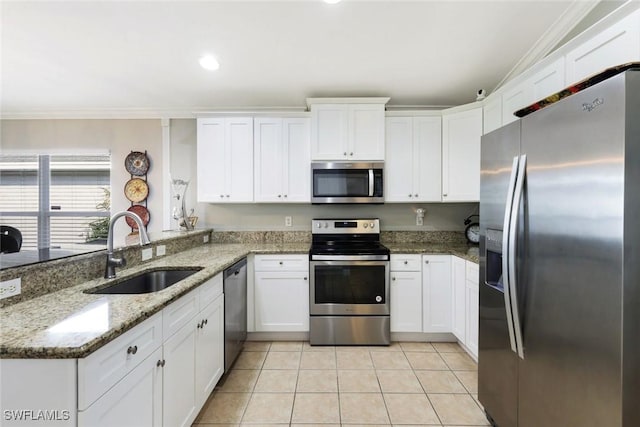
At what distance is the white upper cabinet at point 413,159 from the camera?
3096 millimetres

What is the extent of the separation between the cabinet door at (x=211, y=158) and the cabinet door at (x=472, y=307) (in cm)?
251

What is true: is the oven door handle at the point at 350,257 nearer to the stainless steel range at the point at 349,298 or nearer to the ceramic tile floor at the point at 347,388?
the stainless steel range at the point at 349,298

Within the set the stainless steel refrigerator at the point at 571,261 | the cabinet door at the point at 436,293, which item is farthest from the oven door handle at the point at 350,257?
the stainless steel refrigerator at the point at 571,261

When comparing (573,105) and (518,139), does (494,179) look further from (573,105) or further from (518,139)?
(573,105)

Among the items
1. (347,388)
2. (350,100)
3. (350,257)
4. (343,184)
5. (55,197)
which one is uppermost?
(350,100)

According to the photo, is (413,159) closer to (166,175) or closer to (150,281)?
(150,281)

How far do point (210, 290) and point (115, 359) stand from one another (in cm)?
88

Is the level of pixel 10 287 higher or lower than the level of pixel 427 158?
lower

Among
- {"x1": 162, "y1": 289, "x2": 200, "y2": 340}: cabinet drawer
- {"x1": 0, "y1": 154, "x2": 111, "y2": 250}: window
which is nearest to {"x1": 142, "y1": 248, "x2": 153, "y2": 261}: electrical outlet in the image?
{"x1": 162, "y1": 289, "x2": 200, "y2": 340}: cabinet drawer

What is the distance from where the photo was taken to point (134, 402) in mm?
1141

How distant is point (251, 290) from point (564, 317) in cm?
240

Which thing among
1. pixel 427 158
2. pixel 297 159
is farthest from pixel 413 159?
pixel 297 159

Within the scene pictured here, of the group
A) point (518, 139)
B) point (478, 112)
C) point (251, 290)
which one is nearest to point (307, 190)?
point (251, 290)

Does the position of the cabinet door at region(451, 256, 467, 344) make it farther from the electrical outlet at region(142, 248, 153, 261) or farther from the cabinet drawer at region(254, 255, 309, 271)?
the electrical outlet at region(142, 248, 153, 261)
